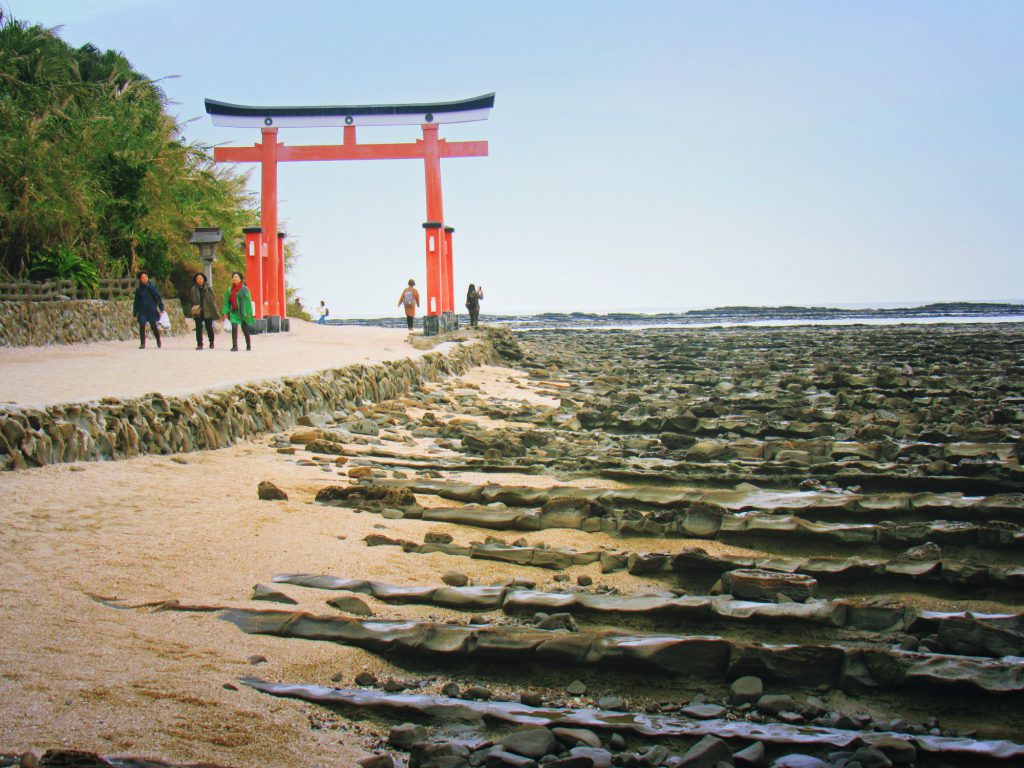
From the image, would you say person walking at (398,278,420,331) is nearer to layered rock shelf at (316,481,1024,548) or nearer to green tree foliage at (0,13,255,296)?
green tree foliage at (0,13,255,296)

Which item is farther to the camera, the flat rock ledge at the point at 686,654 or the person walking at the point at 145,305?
the person walking at the point at 145,305

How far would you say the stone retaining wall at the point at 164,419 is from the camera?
685 cm

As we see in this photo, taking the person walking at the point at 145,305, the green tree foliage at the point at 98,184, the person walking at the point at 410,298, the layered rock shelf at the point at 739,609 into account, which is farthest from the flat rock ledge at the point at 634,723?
the person walking at the point at 410,298

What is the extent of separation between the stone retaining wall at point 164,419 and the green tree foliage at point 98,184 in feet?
35.1

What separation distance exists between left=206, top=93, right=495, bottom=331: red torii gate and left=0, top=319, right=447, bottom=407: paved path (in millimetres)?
2077

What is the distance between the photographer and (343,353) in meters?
16.2

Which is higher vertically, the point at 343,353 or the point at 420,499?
the point at 343,353

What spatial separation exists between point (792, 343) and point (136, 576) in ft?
96.3

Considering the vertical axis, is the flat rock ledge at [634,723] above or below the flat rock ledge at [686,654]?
below

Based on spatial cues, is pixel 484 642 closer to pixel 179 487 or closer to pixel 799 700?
pixel 799 700

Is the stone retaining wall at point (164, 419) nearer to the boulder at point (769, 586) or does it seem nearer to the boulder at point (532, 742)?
the boulder at point (532, 742)

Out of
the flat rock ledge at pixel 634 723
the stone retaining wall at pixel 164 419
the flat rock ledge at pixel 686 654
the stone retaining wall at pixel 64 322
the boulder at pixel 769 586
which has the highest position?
the stone retaining wall at pixel 64 322

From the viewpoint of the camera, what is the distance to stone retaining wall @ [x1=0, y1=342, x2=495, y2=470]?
270 inches

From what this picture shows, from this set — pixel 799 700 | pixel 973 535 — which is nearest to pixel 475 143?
pixel 973 535
